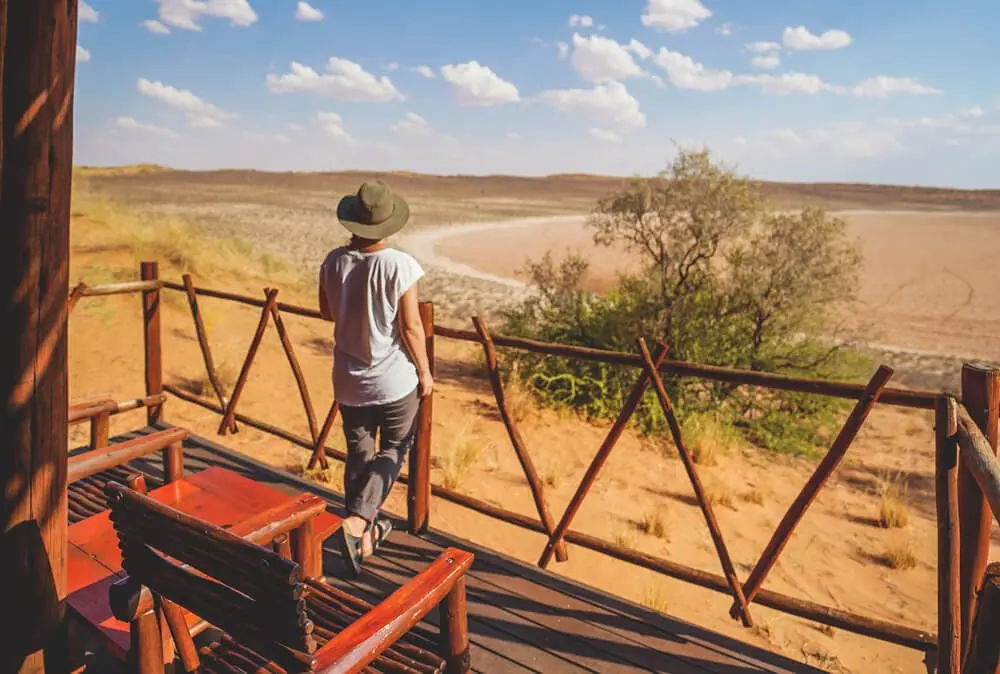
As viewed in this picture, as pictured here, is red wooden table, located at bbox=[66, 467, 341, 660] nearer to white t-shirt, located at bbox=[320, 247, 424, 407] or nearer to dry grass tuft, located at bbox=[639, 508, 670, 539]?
white t-shirt, located at bbox=[320, 247, 424, 407]

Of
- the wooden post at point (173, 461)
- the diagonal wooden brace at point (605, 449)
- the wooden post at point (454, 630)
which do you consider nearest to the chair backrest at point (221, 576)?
the wooden post at point (454, 630)

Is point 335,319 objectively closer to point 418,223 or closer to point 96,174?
point 418,223

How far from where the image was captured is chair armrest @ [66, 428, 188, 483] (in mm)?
2482

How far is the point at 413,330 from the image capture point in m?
2.88

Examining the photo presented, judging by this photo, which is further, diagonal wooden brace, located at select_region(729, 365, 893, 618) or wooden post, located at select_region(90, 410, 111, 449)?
Answer: wooden post, located at select_region(90, 410, 111, 449)

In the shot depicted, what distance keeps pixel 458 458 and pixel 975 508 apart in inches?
175

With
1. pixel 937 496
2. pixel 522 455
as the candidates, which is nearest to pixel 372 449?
pixel 522 455

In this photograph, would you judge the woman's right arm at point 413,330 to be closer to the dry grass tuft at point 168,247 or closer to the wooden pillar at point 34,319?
the wooden pillar at point 34,319

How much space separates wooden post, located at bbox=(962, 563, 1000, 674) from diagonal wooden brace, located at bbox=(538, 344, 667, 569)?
158 centimetres

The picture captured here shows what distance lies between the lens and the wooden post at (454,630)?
2035mm

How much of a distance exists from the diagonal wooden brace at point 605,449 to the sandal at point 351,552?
82 cm

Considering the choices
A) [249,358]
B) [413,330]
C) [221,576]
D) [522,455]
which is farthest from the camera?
Result: [249,358]

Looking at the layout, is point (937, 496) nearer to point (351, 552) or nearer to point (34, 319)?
point (351, 552)

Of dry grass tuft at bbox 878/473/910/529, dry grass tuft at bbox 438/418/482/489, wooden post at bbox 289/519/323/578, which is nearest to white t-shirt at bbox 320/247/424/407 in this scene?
wooden post at bbox 289/519/323/578
